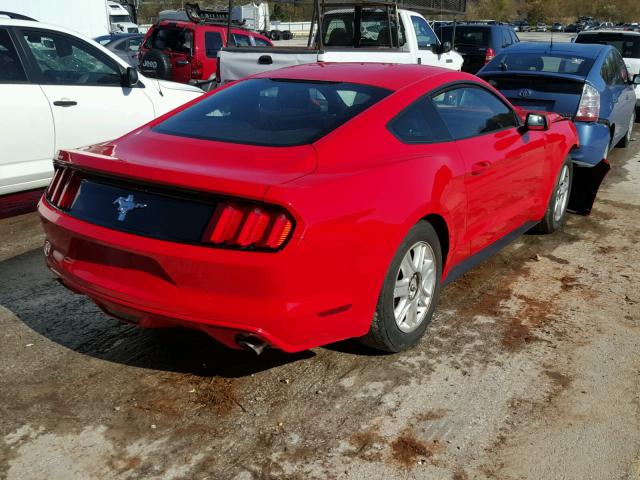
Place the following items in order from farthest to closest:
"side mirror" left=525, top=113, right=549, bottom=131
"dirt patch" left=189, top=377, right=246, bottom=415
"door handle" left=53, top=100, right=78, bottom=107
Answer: "door handle" left=53, top=100, right=78, bottom=107 → "side mirror" left=525, top=113, right=549, bottom=131 → "dirt patch" left=189, top=377, right=246, bottom=415

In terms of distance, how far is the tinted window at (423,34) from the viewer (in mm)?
11359

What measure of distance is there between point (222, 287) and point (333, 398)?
2.76 feet

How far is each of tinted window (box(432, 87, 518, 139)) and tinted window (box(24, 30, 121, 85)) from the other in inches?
147

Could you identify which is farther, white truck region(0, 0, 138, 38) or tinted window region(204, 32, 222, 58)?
white truck region(0, 0, 138, 38)

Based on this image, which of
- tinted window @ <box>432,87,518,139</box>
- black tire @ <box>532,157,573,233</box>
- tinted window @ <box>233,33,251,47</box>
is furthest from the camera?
tinted window @ <box>233,33,251,47</box>

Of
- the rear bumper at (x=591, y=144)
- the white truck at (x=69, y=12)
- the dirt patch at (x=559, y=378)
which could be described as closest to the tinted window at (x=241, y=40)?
the rear bumper at (x=591, y=144)

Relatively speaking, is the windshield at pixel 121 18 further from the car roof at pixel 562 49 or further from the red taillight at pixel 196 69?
the car roof at pixel 562 49

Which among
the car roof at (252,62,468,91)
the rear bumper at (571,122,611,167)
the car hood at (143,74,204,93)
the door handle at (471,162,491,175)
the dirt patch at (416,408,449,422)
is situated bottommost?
the dirt patch at (416,408,449,422)

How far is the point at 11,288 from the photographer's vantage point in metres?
4.60

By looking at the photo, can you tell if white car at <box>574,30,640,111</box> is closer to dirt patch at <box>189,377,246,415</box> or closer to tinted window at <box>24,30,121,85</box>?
tinted window at <box>24,30,121,85</box>

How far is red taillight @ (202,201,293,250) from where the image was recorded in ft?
9.30

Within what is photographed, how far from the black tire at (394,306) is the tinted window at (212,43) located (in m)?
11.0

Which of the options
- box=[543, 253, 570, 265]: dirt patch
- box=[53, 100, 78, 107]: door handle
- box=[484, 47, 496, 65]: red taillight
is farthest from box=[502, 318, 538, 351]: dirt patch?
box=[484, 47, 496, 65]: red taillight

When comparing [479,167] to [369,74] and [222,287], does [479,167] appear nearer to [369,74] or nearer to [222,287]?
[369,74]
